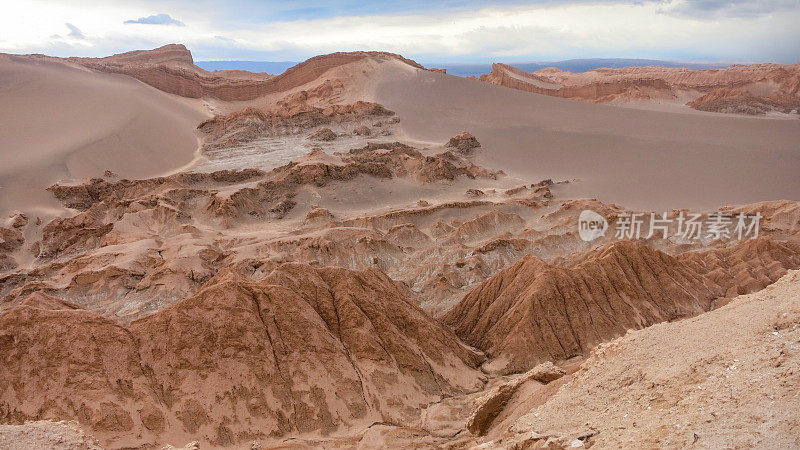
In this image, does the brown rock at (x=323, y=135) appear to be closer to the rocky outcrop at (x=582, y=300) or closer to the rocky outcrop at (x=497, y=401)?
the rocky outcrop at (x=582, y=300)

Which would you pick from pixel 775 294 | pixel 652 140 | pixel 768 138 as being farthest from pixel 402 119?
pixel 775 294

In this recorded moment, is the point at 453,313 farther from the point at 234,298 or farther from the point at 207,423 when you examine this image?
the point at 207,423

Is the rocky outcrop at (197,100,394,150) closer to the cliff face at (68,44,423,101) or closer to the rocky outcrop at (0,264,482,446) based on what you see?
the cliff face at (68,44,423,101)

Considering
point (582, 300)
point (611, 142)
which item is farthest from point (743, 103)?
point (582, 300)

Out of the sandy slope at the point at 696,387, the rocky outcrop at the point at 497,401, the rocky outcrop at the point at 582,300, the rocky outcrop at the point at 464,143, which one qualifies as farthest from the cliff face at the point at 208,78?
the sandy slope at the point at 696,387

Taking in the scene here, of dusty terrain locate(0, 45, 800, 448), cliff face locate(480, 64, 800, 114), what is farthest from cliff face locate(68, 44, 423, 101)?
cliff face locate(480, 64, 800, 114)

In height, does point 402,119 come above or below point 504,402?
above
